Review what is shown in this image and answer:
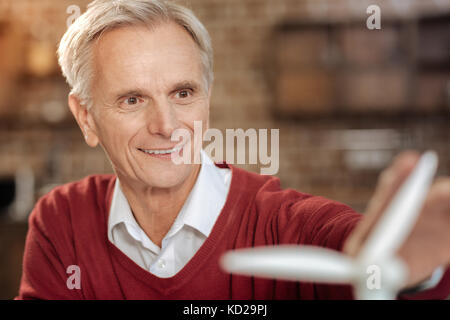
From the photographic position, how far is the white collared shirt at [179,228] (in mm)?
582

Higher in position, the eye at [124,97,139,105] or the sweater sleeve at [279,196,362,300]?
the eye at [124,97,139,105]

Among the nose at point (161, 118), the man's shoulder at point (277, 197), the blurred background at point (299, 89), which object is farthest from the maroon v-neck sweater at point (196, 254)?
the blurred background at point (299, 89)

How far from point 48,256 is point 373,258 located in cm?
47

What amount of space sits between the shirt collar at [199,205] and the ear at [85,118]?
0.21 feet

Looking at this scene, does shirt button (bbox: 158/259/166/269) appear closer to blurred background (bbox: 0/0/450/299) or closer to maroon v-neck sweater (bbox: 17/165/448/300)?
maroon v-neck sweater (bbox: 17/165/448/300)


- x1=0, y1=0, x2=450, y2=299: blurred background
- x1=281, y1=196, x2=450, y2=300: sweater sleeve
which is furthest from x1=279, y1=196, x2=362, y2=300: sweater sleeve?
x1=0, y1=0, x2=450, y2=299: blurred background

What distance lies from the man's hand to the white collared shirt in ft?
0.94

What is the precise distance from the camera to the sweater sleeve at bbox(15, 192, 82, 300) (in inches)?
23.8

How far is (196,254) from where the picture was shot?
55 centimetres

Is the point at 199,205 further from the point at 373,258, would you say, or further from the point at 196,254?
the point at 373,258

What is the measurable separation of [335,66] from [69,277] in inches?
68.7

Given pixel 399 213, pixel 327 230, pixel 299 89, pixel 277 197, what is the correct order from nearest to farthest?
pixel 399 213 < pixel 327 230 < pixel 277 197 < pixel 299 89

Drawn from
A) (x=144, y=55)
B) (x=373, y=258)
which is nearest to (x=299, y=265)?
(x=373, y=258)

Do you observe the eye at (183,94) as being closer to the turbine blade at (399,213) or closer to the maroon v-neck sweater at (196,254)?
the maroon v-neck sweater at (196,254)
